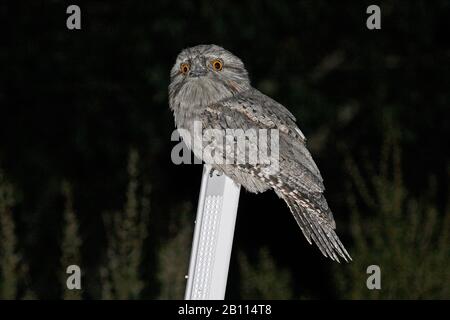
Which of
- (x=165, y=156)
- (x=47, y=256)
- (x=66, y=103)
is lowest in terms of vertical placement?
(x=47, y=256)

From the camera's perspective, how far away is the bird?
10.3ft

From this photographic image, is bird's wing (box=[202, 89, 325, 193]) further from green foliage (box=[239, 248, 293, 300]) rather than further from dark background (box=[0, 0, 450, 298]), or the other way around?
dark background (box=[0, 0, 450, 298])

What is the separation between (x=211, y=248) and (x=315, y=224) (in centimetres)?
93

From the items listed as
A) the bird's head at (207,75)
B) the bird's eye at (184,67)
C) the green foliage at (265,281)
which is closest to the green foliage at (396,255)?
the green foliage at (265,281)

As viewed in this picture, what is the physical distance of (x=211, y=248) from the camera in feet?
7.50

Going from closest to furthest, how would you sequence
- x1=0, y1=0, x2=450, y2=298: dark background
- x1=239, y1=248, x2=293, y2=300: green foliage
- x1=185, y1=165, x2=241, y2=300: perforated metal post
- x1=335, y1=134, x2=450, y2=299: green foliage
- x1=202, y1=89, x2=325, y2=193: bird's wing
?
x1=185, y1=165, x2=241, y2=300: perforated metal post → x1=202, y1=89, x2=325, y2=193: bird's wing → x1=335, y1=134, x2=450, y2=299: green foliage → x1=239, y1=248, x2=293, y2=300: green foliage → x1=0, y1=0, x2=450, y2=298: dark background

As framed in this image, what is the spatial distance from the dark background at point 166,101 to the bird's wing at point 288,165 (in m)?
1.95

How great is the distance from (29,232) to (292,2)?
2.49 metres

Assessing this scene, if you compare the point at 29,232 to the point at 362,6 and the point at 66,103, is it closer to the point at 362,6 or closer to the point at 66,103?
the point at 66,103

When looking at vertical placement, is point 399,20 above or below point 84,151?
above

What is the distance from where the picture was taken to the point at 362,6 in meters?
5.89

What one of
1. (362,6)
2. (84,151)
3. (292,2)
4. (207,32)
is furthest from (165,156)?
(362,6)

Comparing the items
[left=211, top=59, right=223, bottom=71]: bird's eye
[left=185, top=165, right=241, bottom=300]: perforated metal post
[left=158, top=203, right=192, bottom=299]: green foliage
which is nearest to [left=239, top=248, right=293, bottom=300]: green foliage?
[left=158, top=203, right=192, bottom=299]: green foliage

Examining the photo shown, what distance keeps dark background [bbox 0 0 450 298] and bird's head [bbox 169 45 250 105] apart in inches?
72.3
